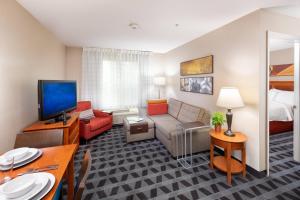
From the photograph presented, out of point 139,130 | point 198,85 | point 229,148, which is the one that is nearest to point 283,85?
point 198,85

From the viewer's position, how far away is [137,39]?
11.6ft

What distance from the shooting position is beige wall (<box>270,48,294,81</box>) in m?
4.42

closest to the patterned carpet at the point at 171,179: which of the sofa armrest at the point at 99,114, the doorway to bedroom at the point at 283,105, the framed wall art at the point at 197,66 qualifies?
the doorway to bedroom at the point at 283,105

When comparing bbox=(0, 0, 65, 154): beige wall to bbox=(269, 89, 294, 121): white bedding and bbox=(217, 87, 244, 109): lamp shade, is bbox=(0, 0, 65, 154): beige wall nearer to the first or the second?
bbox=(217, 87, 244, 109): lamp shade

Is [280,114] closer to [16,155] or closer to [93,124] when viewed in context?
[93,124]

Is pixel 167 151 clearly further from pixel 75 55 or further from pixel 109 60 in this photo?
pixel 75 55

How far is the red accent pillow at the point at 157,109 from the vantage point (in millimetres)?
4293

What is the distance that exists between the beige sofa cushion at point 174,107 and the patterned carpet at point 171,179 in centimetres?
Result: 133

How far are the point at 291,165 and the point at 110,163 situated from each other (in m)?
3.05

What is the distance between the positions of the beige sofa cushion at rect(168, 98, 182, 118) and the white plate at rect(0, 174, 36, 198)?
3.30 metres

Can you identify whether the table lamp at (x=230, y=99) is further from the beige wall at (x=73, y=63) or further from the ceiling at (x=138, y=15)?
the beige wall at (x=73, y=63)

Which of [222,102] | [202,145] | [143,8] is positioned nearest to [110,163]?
[202,145]

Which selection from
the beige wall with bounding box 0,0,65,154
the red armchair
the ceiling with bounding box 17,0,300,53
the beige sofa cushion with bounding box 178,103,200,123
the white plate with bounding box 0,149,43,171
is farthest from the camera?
the red armchair

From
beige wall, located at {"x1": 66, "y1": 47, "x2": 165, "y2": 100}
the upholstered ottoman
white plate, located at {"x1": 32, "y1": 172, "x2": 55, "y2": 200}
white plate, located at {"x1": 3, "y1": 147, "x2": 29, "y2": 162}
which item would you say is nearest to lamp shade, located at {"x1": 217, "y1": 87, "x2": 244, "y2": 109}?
the upholstered ottoman
